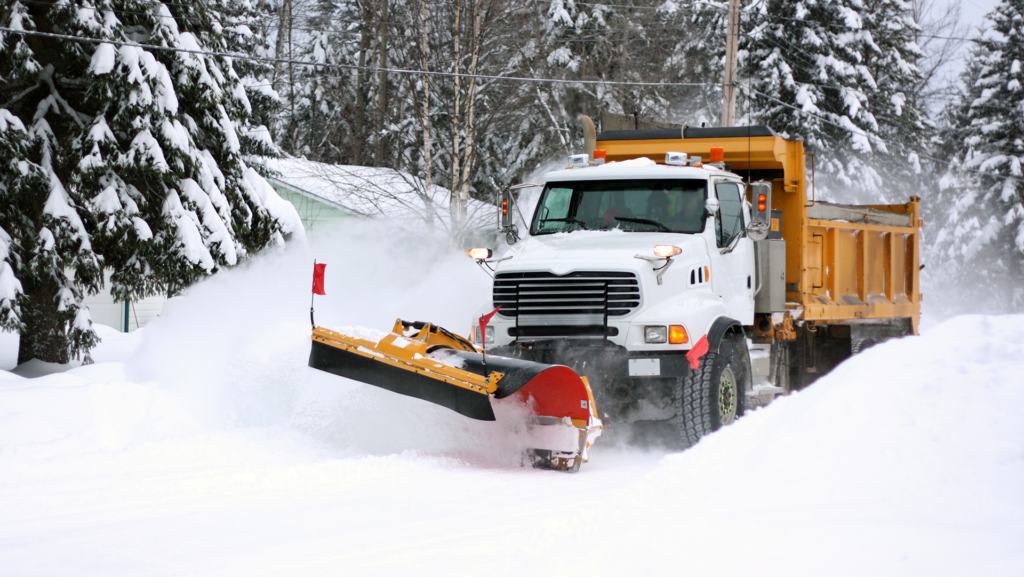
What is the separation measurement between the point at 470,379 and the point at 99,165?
25.0 feet

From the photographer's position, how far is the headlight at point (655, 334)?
744 centimetres

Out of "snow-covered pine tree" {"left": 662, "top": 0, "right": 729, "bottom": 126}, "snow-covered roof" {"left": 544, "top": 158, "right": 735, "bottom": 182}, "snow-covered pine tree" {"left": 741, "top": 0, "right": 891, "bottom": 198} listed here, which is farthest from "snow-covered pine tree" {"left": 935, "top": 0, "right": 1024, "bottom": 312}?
"snow-covered roof" {"left": 544, "top": 158, "right": 735, "bottom": 182}

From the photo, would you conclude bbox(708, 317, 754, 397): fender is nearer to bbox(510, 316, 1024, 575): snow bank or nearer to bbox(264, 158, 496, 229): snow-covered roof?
bbox(510, 316, 1024, 575): snow bank

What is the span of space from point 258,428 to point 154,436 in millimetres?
843

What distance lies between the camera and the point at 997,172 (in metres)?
35.2

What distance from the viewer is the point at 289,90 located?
118ft

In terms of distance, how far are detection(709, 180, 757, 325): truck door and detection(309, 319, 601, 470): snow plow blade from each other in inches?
83.3

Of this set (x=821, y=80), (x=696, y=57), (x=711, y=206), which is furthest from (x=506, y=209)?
(x=696, y=57)

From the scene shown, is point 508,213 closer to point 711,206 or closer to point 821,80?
point 711,206

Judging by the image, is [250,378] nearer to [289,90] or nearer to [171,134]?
[171,134]

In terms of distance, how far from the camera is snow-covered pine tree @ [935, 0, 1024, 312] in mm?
34781

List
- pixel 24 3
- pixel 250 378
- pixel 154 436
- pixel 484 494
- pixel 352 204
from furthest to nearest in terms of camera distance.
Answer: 1. pixel 352 204
2. pixel 24 3
3. pixel 250 378
4. pixel 154 436
5. pixel 484 494

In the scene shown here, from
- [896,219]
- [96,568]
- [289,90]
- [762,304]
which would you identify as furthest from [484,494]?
[289,90]

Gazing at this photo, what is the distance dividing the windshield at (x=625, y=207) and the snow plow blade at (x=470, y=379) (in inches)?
78.5
